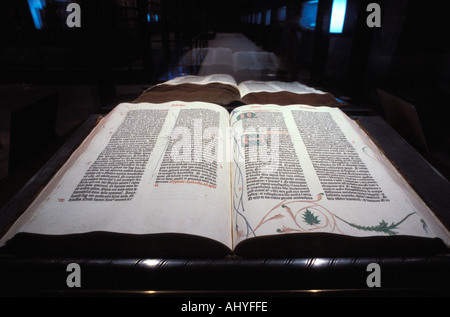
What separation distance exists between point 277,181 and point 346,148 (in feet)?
0.61

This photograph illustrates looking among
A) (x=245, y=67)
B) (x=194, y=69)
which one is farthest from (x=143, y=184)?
(x=245, y=67)

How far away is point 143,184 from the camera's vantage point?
0.37 metres

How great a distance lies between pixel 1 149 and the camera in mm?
1486

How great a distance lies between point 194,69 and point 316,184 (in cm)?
120

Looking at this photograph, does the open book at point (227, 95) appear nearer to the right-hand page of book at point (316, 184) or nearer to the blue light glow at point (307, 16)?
the right-hand page of book at point (316, 184)

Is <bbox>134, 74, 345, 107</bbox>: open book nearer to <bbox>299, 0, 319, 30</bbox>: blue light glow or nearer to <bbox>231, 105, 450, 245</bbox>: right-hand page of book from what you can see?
<bbox>231, 105, 450, 245</bbox>: right-hand page of book

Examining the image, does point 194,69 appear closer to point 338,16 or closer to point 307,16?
point 338,16

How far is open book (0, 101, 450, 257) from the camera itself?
0.29m

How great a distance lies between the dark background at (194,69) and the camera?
0.80 m

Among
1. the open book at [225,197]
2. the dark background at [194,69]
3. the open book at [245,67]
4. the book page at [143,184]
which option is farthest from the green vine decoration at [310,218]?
the open book at [245,67]

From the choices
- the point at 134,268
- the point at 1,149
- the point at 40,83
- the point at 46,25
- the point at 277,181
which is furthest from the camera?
the point at 46,25

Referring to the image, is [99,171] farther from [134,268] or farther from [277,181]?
[277,181]

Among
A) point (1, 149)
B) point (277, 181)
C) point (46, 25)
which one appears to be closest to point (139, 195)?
point (277, 181)

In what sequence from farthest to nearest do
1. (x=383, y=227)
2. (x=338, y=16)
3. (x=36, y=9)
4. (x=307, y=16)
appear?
(x=36, y=9) < (x=307, y=16) < (x=338, y=16) < (x=383, y=227)
